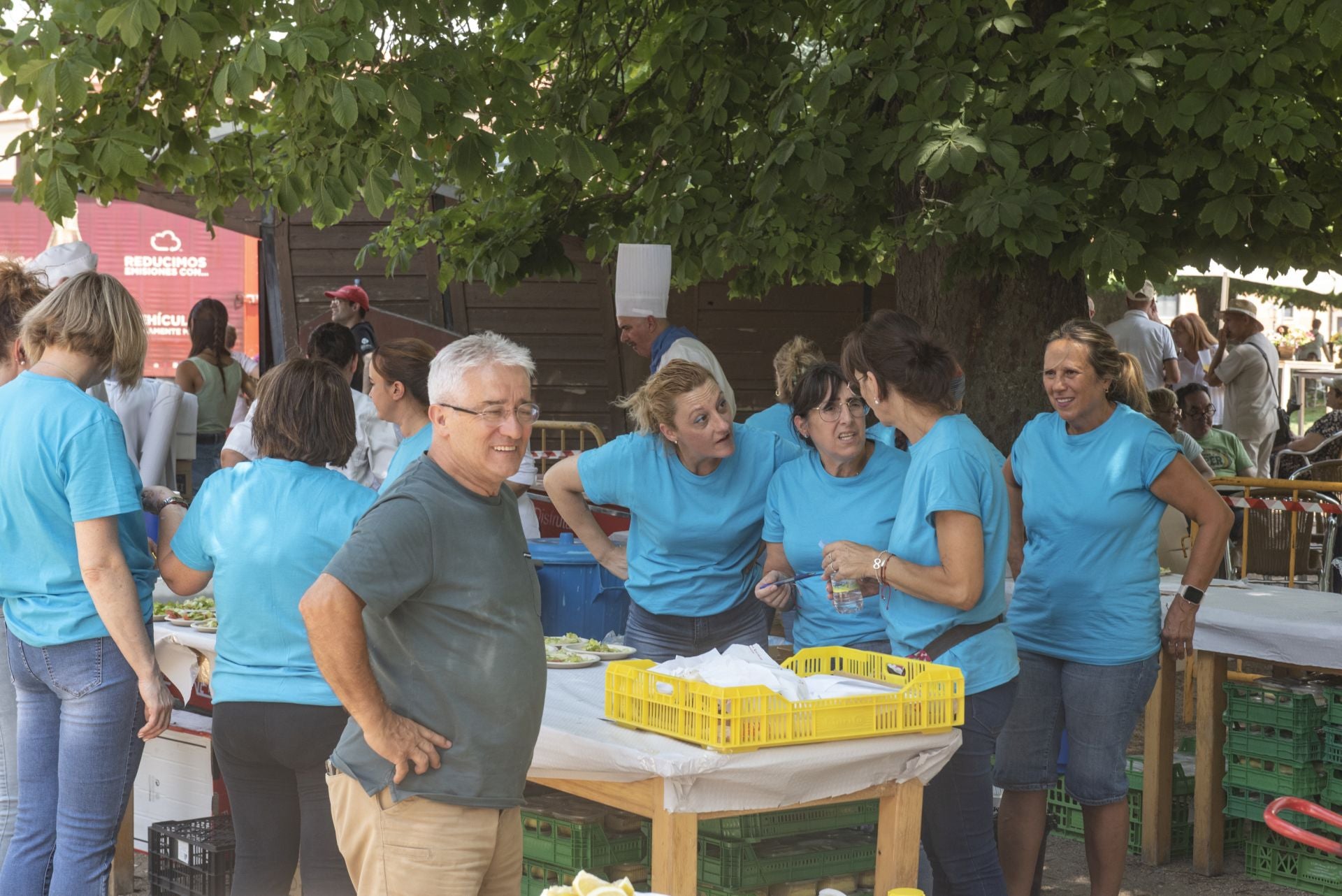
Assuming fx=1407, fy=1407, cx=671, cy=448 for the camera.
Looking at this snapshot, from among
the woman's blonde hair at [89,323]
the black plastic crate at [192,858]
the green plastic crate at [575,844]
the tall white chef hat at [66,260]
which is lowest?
the black plastic crate at [192,858]

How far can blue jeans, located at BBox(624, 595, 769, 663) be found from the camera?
4305 mm

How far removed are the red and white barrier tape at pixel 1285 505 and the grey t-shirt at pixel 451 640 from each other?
6072 millimetres

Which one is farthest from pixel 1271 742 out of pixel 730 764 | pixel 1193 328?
pixel 1193 328

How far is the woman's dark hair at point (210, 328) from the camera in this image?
796 centimetres

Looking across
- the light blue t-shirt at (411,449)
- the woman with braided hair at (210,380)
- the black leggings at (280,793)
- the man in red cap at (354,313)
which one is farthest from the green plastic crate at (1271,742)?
the woman with braided hair at (210,380)

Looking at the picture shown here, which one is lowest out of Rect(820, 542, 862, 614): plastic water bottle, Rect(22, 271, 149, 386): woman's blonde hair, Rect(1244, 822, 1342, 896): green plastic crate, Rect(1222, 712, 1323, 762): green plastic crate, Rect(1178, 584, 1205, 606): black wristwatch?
Rect(1244, 822, 1342, 896): green plastic crate

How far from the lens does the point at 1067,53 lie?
241 inches

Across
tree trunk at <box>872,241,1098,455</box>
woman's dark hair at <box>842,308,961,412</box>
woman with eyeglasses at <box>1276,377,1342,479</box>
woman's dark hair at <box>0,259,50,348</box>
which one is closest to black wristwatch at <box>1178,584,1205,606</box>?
woman's dark hair at <box>842,308,961,412</box>

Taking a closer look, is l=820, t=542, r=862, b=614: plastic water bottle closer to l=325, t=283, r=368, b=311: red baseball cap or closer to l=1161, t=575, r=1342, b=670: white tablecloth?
l=1161, t=575, r=1342, b=670: white tablecloth

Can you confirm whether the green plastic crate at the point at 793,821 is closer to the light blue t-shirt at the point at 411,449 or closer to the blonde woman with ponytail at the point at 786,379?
the light blue t-shirt at the point at 411,449

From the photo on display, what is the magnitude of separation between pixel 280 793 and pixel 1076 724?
2.21 meters

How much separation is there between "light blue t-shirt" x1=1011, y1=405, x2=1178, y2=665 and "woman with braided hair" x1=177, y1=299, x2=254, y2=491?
5.24 metres

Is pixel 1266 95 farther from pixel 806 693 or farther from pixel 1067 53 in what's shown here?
pixel 806 693

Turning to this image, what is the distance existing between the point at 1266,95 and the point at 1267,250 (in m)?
0.80
